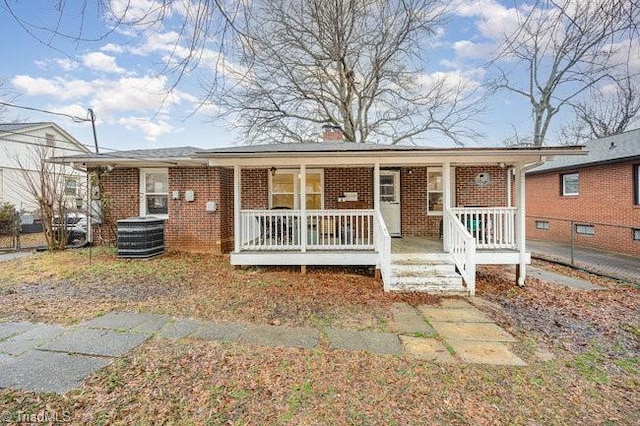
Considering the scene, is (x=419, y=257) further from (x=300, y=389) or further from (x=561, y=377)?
(x=300, y=389)

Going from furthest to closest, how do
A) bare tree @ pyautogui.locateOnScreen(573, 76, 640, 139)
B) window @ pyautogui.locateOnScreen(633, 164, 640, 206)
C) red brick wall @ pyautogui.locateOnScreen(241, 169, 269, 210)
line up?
bare tree @ pyautogui.locateOnScreen(573, 76, 640, 139)
window @ pyautogui.locateOnScreen(633, 164, 640, 206)
red brick wall @ pyautogui.locateOnScreen(241, 169, 269, 210)

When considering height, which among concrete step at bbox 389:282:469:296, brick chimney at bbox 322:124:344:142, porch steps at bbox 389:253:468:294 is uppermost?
brick chimney at bbox 322:124:344:142

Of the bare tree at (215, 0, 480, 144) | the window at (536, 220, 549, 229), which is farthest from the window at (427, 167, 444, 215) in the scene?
the window at (536, 220, 549, 229)

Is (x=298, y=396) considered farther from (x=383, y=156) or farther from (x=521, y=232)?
(x=521, y=232)

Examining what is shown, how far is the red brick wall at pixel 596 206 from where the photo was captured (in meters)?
10.7

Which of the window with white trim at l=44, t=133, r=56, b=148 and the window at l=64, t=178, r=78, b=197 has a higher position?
the window with white trim at l=44, t=133, r=56, b=148

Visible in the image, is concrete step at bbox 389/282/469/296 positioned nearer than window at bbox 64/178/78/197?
Yes

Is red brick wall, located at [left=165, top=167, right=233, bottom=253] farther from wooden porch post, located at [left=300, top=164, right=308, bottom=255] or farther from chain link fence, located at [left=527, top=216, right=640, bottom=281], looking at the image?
chain link fence, located at [left=527, top=216, right=640, bottom=281]

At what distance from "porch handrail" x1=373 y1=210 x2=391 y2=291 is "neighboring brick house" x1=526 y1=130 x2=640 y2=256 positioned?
255 inches

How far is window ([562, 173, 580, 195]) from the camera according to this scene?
12.8m

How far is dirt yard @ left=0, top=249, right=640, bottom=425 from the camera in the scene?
2.46 metres

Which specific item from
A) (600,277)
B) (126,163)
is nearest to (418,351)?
(600,277)

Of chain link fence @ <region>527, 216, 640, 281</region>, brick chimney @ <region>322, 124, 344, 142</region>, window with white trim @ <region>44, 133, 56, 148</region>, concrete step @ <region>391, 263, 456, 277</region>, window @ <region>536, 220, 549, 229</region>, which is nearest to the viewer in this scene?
concrete step @ <region>391, 263, 456, 277</region>

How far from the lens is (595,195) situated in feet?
38.9
